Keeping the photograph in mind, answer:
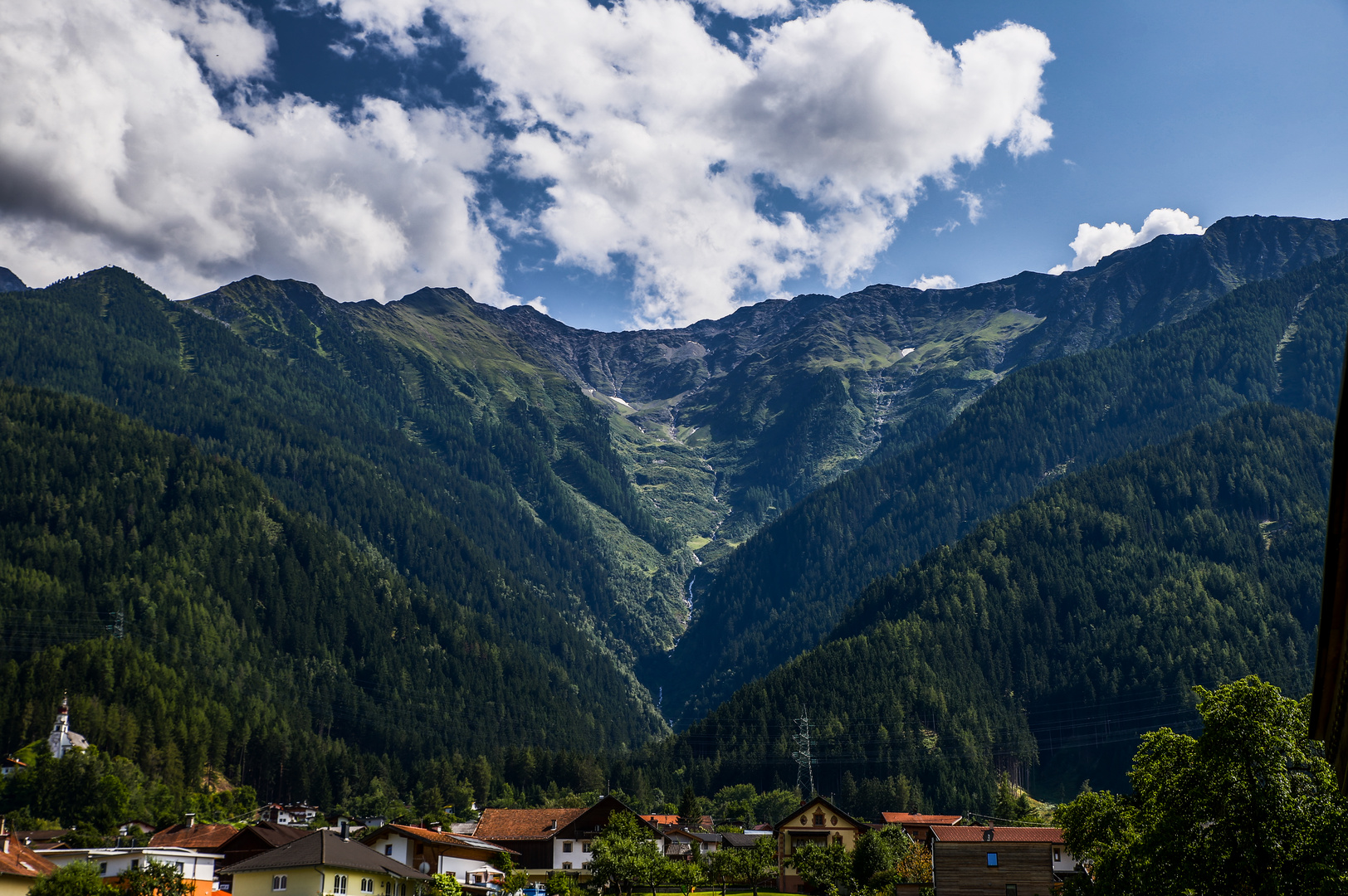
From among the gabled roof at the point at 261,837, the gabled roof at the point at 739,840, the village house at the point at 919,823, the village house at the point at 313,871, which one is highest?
the gabled roof at the point at 261,837

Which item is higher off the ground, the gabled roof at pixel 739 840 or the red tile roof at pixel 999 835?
the red tile roof at pixel 999 835

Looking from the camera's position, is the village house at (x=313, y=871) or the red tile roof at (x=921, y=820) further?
the red tile roof at (x=921, y=820)

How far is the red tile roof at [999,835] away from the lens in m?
105

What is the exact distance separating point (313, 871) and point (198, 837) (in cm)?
4134

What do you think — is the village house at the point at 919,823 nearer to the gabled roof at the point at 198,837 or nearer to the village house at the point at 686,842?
the village house at the point at 686,842

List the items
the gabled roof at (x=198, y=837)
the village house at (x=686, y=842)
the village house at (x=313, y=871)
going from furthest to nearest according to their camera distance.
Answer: the village house at (x=686, y=842), the gabled roof at (x=198, y=837), the village house at (x=313, y=871)

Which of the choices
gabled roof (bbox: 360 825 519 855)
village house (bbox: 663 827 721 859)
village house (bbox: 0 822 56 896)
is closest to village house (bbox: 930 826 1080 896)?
gabled roof (bbox: 360 825 519 855)

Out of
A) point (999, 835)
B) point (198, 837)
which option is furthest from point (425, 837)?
point (999, 835)

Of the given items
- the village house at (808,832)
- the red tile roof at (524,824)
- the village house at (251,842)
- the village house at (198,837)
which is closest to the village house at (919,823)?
the village house at (808,832)

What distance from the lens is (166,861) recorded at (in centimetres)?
9919

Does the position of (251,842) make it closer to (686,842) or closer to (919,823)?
(686,842)

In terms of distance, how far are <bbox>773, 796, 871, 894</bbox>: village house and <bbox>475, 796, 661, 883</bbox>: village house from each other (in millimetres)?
16475

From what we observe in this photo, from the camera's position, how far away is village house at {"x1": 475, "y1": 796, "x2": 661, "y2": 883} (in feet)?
462

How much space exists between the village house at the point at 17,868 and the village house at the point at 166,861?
3.00 metres
